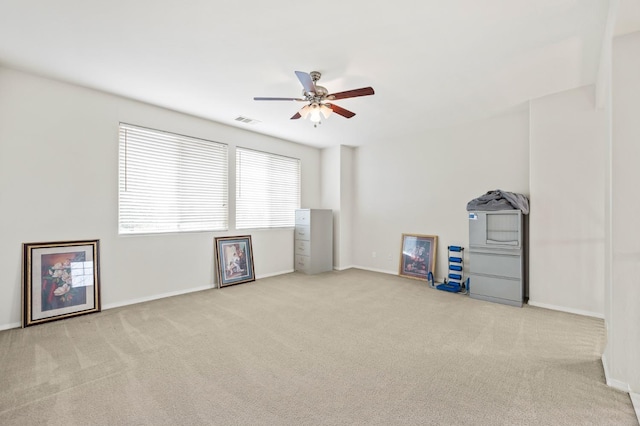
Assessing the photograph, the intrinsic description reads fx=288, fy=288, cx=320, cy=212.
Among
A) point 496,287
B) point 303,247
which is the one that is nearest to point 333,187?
point 303,247

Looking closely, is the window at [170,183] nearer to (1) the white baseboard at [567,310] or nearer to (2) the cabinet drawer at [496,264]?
(2) the cabinet drawer at [496,264]

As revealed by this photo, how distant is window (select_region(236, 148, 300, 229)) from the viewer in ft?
17.6

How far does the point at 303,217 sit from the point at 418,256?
238 cm

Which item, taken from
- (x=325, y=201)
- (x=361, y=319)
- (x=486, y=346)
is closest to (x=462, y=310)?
(x=486, y=346)

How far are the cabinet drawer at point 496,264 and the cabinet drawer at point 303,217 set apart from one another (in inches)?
116

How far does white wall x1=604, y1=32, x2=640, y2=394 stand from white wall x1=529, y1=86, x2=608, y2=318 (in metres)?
1.68

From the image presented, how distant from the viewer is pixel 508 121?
4492mm

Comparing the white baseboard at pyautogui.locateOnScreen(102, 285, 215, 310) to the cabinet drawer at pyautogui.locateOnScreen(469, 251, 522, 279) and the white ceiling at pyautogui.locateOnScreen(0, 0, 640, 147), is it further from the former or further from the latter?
the cabinet drawer at pyautogui.locateOnScreen(469, 251, 522, 279)

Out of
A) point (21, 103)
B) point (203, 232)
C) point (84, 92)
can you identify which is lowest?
point (203, 232)

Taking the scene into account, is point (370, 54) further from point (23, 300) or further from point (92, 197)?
point (23, 300)

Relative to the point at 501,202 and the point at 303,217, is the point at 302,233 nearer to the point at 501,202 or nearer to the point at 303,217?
the point at 303,217

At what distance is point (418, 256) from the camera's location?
5.50m

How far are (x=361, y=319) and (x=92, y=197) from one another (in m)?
3.71

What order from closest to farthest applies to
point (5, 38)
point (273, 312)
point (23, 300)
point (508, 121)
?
1. point (5, 38)
2. point (23, 300)
3. point (273, 312)
4. point (508, 121)
